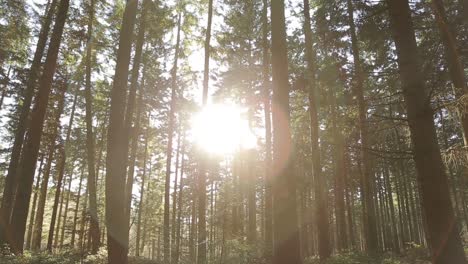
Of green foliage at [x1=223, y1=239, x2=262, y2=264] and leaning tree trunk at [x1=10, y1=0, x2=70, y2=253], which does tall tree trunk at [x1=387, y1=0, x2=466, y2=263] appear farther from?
leaning tree trunk at [x1=10, y1=0, x2=70, y2=253]

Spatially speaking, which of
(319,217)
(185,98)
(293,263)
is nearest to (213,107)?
(185,98)

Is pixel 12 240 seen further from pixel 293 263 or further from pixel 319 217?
pixel 319 217

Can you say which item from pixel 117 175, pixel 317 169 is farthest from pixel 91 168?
pixel 317 169

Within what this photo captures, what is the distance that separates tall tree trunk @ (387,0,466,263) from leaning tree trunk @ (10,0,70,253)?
12.0 metres

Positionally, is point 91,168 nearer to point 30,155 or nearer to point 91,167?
point 91,167

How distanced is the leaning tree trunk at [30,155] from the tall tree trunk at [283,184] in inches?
358

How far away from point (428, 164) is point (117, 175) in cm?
733

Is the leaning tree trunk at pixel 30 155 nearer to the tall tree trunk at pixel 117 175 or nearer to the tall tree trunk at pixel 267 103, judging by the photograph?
the tall tree trunk at pixel 117 175

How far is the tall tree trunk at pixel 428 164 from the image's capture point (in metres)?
5.89

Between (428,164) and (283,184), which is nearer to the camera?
(428,164)

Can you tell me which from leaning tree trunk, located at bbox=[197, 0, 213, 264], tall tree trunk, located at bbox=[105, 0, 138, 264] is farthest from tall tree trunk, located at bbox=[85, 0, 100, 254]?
tall tree trunk, located at bbox=[105, 0, 138, 264]

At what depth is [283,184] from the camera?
783 centimetres

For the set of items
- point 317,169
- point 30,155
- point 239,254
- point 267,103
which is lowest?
point 239,254

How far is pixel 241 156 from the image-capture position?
2953cm
